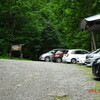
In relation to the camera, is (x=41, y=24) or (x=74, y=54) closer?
(x=74, y=54)

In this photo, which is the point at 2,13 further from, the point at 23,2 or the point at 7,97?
the point at 7,97

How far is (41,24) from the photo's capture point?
4281 cm

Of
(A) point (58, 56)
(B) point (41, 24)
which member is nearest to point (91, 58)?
(A) point (58, 56)

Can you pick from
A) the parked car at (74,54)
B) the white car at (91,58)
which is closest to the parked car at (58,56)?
the parked car at (74,54)

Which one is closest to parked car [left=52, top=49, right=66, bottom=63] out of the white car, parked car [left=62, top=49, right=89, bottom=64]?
parked car [left=62, top=49, right=89, bottom=64]

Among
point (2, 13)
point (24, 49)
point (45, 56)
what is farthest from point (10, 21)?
point (45, 56)

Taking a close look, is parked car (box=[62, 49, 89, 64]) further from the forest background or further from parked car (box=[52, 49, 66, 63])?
the forest background

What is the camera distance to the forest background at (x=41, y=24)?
31.3m

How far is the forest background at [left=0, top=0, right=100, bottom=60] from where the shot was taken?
31322 mm

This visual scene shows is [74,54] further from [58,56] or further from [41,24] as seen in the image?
[41,24]

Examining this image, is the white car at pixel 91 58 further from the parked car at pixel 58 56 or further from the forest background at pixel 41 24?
the parked car at pixel 58 56

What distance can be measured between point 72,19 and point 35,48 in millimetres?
13453

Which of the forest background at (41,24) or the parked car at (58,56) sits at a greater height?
the forest background at (41,24)

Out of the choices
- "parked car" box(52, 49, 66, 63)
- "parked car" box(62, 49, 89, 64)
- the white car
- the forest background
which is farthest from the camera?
the forest background
